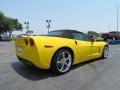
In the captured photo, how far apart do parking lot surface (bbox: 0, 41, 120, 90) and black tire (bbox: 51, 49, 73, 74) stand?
6.4 inches

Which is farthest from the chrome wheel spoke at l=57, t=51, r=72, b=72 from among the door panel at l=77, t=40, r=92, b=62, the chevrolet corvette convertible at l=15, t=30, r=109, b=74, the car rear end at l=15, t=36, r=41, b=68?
the car rear end at l=15, t=36, r=41, b=68

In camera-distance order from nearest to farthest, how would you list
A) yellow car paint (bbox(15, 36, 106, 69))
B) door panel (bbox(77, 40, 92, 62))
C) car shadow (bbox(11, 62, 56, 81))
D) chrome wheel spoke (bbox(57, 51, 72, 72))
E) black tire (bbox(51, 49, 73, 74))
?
1. yellow car paint (bbox(15, 36, 106, 69))
2. car shadow (bbox(11, 62, 56, 81))
3. black tire (bbox(51, 49, 73, 74))
4. chrome wheel spoke (bbox(57, 51, 72, 72))
5. door panel (bbox(77, 40, 92, 62))

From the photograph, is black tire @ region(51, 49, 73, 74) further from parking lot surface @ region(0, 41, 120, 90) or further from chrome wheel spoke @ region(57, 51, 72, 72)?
parking lot surface @ region(0, 41, 120, 90)

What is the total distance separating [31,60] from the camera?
564cm

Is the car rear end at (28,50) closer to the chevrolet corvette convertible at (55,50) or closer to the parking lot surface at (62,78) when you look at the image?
the chevrolet corvette convertible at (55,50)

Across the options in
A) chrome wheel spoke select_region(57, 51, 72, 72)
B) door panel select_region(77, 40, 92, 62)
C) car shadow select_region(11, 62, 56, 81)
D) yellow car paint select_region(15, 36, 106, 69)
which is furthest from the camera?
door panel select_region(77, 40, 92, 62)

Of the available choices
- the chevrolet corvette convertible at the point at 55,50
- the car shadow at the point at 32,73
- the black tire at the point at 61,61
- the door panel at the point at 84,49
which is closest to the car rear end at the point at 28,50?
the chevrolet corvette convertible at the point at 55,50

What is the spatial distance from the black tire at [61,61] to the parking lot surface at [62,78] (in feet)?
0.53

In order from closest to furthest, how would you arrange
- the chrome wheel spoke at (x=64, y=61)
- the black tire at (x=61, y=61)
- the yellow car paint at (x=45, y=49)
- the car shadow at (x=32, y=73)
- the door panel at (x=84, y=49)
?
the yellow car paint at (x=45, y=49) → the car shadow at (x=32, y=73) → the black tire at (x=61, y=61) → the chrome wheel spoke at (x=64, y=61) → the door panel at (x=84, y=49)

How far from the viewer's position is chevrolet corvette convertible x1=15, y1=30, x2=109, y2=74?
545cm

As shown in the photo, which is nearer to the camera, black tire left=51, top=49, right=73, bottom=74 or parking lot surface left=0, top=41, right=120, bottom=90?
parking lot surface left=0, top=41, right=120, bottom=90

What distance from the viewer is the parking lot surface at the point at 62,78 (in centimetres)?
479

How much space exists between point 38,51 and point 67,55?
3.61 ft

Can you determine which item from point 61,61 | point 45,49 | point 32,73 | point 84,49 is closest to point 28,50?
point 45,49
